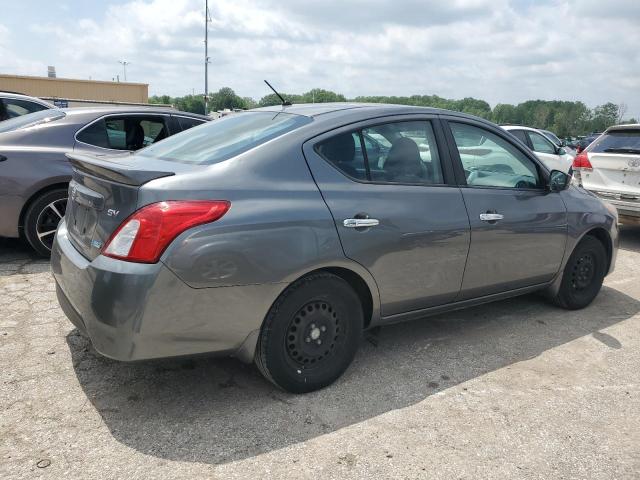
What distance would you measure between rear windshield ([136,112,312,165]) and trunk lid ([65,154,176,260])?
0.19 meters

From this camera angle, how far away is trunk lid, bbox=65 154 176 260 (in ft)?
8.53

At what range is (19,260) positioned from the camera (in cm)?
531

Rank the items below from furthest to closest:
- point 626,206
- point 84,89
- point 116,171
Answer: point 84,89, point 626,206, point 116,171

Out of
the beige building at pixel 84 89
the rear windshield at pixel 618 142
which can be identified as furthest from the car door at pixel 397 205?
the beige building at pixel 84 89

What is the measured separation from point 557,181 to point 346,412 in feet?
8.17

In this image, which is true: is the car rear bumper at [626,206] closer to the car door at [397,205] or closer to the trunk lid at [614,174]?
the trunk lid at [614,174]

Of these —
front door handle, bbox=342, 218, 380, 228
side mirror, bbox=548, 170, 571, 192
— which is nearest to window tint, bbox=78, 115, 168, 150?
front door handle, bbox=342, 218, 380, 228

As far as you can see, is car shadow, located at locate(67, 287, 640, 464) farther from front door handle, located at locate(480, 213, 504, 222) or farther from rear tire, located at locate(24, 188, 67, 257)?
rear tire, located at locate(24, 188, 67, 257)

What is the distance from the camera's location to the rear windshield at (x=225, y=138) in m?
2.99

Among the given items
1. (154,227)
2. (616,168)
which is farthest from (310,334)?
(616,168)

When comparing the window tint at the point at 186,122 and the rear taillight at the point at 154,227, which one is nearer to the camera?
the rear taillight at the point at 154,227

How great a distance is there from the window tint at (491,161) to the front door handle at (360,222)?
0.94 m

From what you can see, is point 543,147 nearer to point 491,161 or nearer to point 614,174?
point 614,174

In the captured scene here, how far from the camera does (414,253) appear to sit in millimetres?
3291
